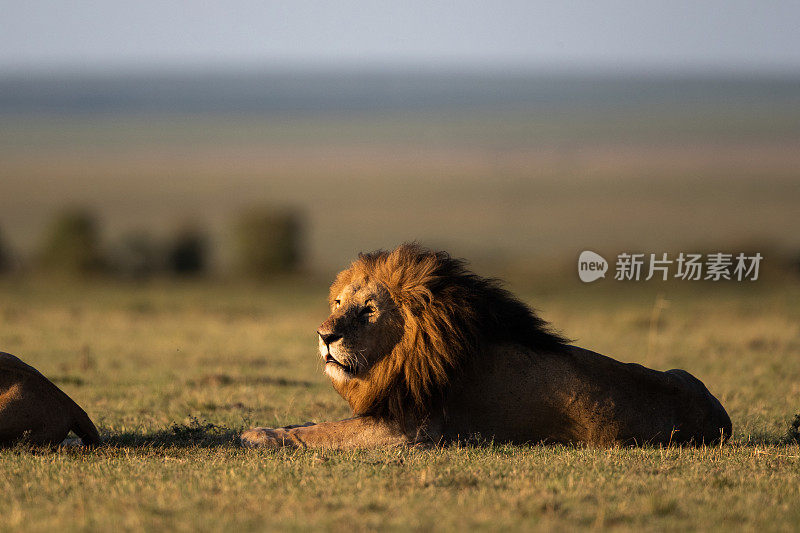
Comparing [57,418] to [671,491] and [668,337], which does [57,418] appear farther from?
[668,337]

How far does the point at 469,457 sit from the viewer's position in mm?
7414

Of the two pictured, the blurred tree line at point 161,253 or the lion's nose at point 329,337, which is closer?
the lion's nose at point 329,337

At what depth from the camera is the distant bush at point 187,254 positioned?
47031 mm

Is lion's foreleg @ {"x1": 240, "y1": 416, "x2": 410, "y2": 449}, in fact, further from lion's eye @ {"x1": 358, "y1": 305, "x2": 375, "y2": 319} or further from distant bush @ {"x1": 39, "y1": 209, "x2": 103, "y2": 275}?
distant bush @ {"x1": 39, "y1": 209, "x2": 103, "y2": 275}

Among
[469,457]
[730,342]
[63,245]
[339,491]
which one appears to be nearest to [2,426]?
[339,491]

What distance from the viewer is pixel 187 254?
47.6 m

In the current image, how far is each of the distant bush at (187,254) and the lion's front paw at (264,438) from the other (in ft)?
129

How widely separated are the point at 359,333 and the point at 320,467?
1.20 meters

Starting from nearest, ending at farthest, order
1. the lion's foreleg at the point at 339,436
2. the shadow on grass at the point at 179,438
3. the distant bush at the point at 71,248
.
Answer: the lion's foreleg at the point at 339,436 → the shadow on grass at the point at 179,438 → the distant bush at the point at 71,248

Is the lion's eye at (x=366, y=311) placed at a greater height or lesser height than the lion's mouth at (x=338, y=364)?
greater

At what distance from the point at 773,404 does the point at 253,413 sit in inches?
214

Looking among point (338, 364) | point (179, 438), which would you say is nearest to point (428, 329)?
point (338, 364)

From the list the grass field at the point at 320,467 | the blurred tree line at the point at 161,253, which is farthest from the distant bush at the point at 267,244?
the grass field at the point at 320,467

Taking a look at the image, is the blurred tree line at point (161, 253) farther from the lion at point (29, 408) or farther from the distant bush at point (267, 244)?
the lion at point (29, 408)
